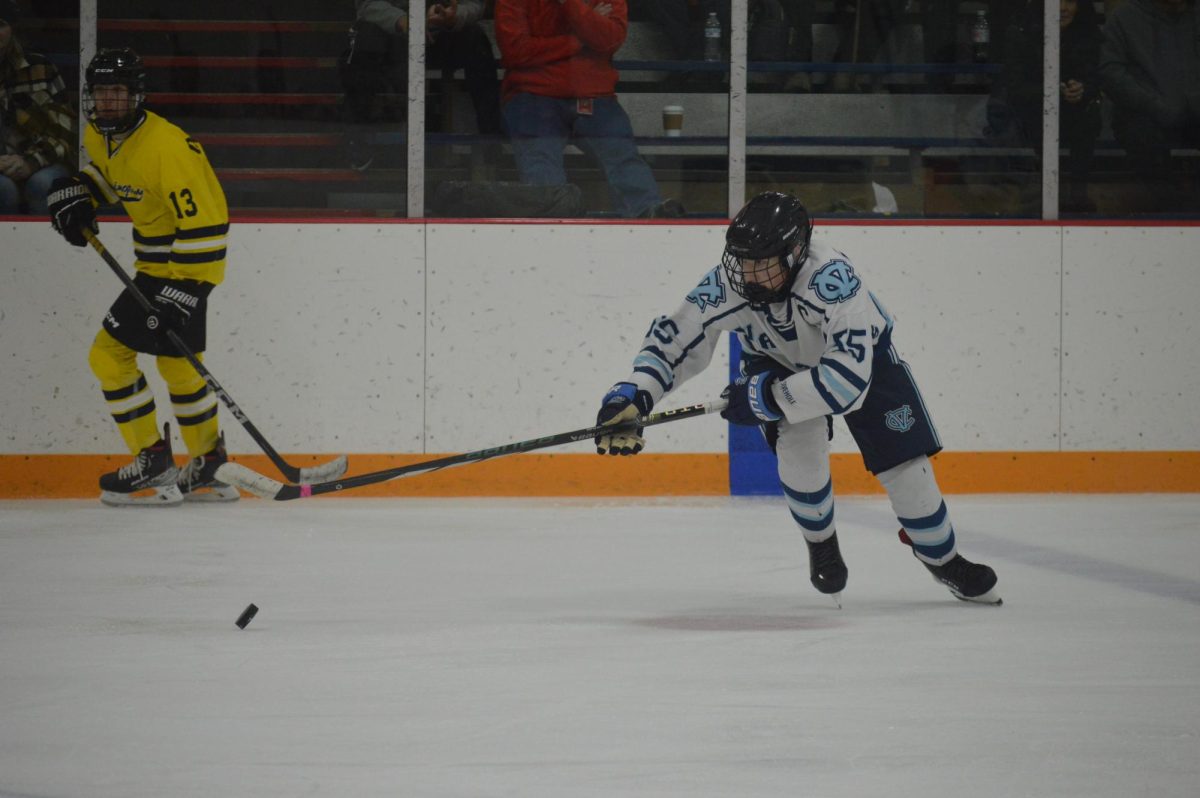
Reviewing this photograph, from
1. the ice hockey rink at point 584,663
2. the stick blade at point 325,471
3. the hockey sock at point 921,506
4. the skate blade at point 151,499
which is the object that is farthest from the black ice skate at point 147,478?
the hockey sock at point 921,506

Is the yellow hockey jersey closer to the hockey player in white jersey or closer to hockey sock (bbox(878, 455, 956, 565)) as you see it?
the hockey player in white jersey

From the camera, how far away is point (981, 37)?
543 cm

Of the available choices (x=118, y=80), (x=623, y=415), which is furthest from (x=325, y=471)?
(x=623, y=415)

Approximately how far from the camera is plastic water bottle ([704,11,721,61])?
17.4 feet

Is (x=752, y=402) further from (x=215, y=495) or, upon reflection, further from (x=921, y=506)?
(x=215, y=495)

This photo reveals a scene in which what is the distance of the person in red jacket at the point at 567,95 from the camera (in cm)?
528

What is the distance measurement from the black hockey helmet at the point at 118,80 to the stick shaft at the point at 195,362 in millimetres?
344

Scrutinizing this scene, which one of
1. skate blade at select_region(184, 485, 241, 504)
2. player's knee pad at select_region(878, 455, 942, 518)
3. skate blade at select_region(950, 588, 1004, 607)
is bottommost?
skate blade at select_region(184, 485, 241, 504)

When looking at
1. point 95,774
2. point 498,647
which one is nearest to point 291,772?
point 95,774

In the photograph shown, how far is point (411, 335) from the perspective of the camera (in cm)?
508

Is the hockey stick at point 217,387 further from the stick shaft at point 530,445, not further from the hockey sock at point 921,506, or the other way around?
the hockey sock at point 921,506

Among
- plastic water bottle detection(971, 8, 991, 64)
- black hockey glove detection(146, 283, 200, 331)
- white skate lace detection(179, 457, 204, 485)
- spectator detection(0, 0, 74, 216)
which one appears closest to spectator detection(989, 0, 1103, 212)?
plastic water bottle detection(971, 8, 991, 64)

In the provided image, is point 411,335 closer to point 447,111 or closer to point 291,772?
point 447,111

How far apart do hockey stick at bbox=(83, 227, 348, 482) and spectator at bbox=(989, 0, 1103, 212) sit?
2646mm
